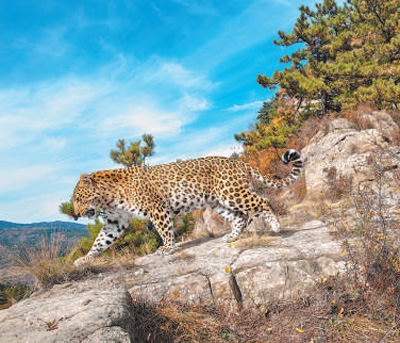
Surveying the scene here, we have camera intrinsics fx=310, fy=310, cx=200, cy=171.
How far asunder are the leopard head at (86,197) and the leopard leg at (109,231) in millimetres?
496

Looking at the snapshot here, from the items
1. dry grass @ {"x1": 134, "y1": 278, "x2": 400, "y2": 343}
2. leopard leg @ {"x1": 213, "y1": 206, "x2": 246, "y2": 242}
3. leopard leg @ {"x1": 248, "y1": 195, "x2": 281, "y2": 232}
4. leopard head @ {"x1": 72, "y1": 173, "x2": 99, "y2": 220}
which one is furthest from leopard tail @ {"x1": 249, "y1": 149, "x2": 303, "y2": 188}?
leopard head @ {"x1": 72, "y1": 173, "x2": 99, "y2": 220}

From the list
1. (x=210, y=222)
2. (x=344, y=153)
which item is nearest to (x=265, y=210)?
(x=210, y=222)

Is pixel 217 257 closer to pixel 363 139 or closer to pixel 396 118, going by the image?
pixel 363 139

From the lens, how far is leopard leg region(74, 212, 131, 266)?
7.32m

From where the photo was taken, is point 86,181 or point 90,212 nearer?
point 86,181

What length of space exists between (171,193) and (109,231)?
189cm

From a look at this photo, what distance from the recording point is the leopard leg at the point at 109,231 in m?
7.32

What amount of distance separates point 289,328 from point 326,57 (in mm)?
20742

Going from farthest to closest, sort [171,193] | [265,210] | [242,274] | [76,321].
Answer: [171,193] < [265,210] < [242,274] < [76,321]

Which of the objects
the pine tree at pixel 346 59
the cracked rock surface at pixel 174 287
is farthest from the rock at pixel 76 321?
the pine tree at pixel 346 59

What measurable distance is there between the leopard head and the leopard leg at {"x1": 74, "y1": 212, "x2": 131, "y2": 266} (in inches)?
19.5

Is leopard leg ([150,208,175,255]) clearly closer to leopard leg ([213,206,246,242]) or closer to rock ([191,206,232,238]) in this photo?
leopard leg ([213,206,246,242])

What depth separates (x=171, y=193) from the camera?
6883 millimetres

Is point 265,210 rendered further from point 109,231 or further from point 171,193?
point 109,231
